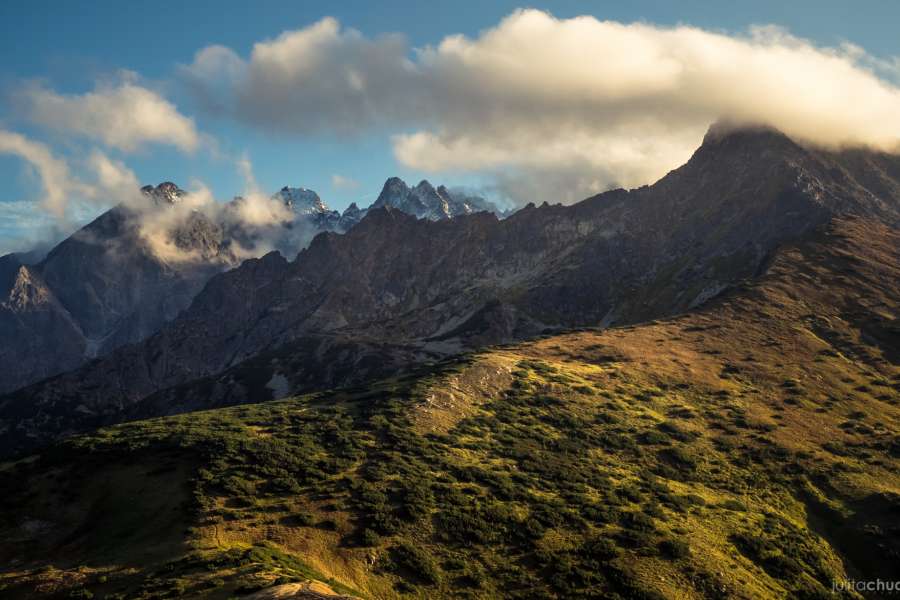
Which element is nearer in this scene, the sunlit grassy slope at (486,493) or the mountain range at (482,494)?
the mountain range at (482,494)

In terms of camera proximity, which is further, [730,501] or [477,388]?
[477,388]

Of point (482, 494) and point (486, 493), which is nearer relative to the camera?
point (482, 494)

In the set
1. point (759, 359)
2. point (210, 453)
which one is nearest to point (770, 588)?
point (210, 453)

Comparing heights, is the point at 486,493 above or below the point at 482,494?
below

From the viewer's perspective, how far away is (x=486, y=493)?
79.8 meters

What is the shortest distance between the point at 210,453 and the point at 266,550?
27448 mm

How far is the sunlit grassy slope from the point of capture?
60.3 metres

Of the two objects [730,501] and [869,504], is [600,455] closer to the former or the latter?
[730,501]

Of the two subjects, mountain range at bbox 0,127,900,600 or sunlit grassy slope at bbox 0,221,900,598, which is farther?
sunlit grassy slope at bbox 0,221,900,598

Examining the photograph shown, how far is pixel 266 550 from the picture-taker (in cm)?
5812

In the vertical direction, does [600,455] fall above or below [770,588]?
above

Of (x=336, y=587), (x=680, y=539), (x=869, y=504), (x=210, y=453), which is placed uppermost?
(x=210, y=453)

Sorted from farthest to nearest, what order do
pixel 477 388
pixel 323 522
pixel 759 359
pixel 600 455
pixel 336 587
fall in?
pixel 759 359 < pixel 477 388 < pixel 600 455 < pixel 323 522 < pixel 336 587

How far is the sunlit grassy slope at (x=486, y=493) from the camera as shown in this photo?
60344mm
